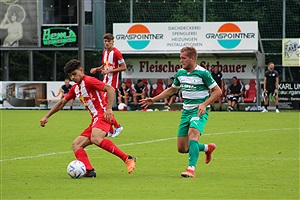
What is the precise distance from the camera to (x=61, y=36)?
40.1 meters

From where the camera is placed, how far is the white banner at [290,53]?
120 feet

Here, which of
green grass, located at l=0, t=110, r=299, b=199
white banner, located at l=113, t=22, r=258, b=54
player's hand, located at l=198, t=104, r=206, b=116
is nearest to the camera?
green grass, located at l=0, t=110, r=299, b=199

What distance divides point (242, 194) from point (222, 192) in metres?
0.28

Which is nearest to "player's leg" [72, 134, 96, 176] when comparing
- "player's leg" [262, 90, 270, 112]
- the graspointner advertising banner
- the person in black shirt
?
"player's leg" [262, 90, 270, 112]

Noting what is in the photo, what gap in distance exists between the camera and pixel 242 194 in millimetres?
9867

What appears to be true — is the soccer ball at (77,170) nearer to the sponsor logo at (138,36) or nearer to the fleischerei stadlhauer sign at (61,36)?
the sponsor logo at (138,36)

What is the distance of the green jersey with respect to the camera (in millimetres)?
11641

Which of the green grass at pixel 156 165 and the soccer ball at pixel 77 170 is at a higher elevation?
the soccer ball at pixel 77 170

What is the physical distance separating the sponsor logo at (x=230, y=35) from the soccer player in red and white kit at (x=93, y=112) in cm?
2346

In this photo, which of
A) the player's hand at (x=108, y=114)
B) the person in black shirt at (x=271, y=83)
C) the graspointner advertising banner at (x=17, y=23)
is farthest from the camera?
the graspointner advertising banner at (x=17, y=23)

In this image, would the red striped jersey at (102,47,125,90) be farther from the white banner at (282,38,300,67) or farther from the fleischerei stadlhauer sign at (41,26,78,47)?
the fleischerei stadlhauer sign at (41,26,78,47)

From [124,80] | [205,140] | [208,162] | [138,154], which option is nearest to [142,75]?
[124,80]

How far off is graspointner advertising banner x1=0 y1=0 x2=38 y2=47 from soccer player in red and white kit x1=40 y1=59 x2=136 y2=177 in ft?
95.5

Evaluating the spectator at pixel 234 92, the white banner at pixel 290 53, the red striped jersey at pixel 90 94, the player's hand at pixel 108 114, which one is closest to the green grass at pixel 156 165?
the player's hand at pixel 108 114
